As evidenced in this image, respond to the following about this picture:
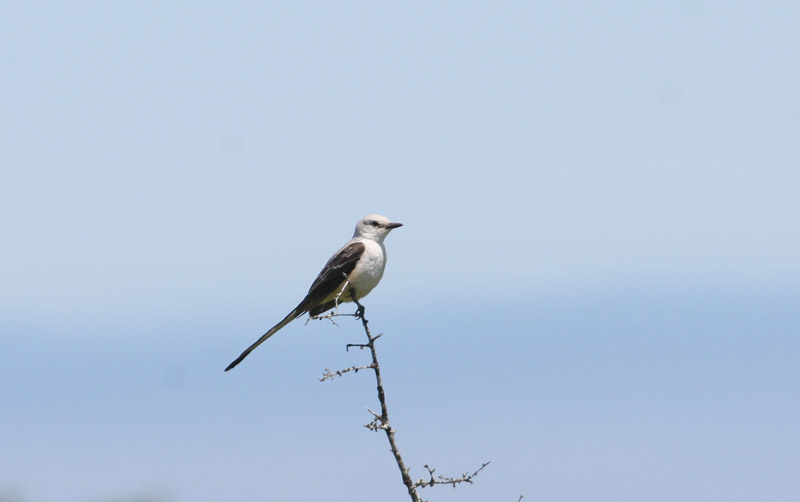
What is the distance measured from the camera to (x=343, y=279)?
11914 millimetres

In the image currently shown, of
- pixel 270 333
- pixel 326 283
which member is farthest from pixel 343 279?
pixel 270 333

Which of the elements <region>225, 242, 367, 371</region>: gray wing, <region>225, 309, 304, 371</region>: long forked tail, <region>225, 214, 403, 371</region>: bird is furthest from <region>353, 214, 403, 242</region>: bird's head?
<region>225, 309, 304, 371</region>: long forked tail

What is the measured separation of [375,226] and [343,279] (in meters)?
1.24

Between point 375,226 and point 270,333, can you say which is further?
point 375,226

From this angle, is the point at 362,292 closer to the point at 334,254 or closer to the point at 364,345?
the point at 334,254

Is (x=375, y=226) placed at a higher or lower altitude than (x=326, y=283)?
higher

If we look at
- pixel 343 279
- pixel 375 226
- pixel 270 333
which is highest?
pixel 375 226

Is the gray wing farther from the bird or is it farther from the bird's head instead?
the bird's head

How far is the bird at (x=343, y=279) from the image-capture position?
472 inches

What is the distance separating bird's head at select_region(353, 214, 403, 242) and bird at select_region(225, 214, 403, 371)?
0.78 feet

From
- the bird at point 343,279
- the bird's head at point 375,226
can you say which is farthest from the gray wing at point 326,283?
the bird's head at point 375,226

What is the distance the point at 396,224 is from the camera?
13.0 m

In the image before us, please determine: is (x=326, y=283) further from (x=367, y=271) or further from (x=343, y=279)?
(x=367, y=271)

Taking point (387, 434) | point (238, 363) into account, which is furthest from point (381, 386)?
point (238, 363)
